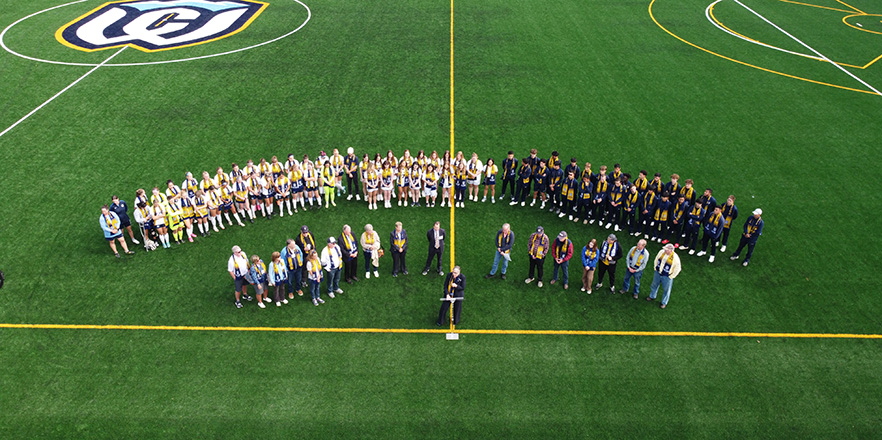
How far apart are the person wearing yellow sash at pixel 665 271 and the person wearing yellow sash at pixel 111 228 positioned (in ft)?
40.6

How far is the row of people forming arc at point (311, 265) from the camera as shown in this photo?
11.5m

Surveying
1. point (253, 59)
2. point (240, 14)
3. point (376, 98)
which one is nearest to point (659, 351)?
point (376, 98)

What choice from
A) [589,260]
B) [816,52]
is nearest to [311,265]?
[589,260]

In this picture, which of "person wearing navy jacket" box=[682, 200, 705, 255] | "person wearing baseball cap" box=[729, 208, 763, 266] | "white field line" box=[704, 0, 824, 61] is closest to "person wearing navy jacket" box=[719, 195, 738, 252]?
"person wearing baseball cap" box=[729, 208, 763, 266]

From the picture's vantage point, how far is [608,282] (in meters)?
12.9

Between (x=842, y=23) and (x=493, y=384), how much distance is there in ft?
95.2

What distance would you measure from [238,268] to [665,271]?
906cm

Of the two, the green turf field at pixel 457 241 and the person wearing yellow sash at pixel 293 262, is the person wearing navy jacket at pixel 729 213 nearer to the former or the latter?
the green turf field at pixel 457 241

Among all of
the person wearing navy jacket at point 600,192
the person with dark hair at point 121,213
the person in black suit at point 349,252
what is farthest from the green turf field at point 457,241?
the person with dark hair at point 121,213

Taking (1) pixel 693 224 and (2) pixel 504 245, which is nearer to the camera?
(2) pixel 504 245

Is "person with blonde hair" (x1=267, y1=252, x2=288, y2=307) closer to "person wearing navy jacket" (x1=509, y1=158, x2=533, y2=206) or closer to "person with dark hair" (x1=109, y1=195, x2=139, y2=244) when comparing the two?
"person with dark hair" (x1=109, y1=195, x2=139, y2=244)

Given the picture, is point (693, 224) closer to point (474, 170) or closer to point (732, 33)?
point (474, 170)

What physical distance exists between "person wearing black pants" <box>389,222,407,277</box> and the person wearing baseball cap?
807 cm

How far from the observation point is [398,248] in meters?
12.6
